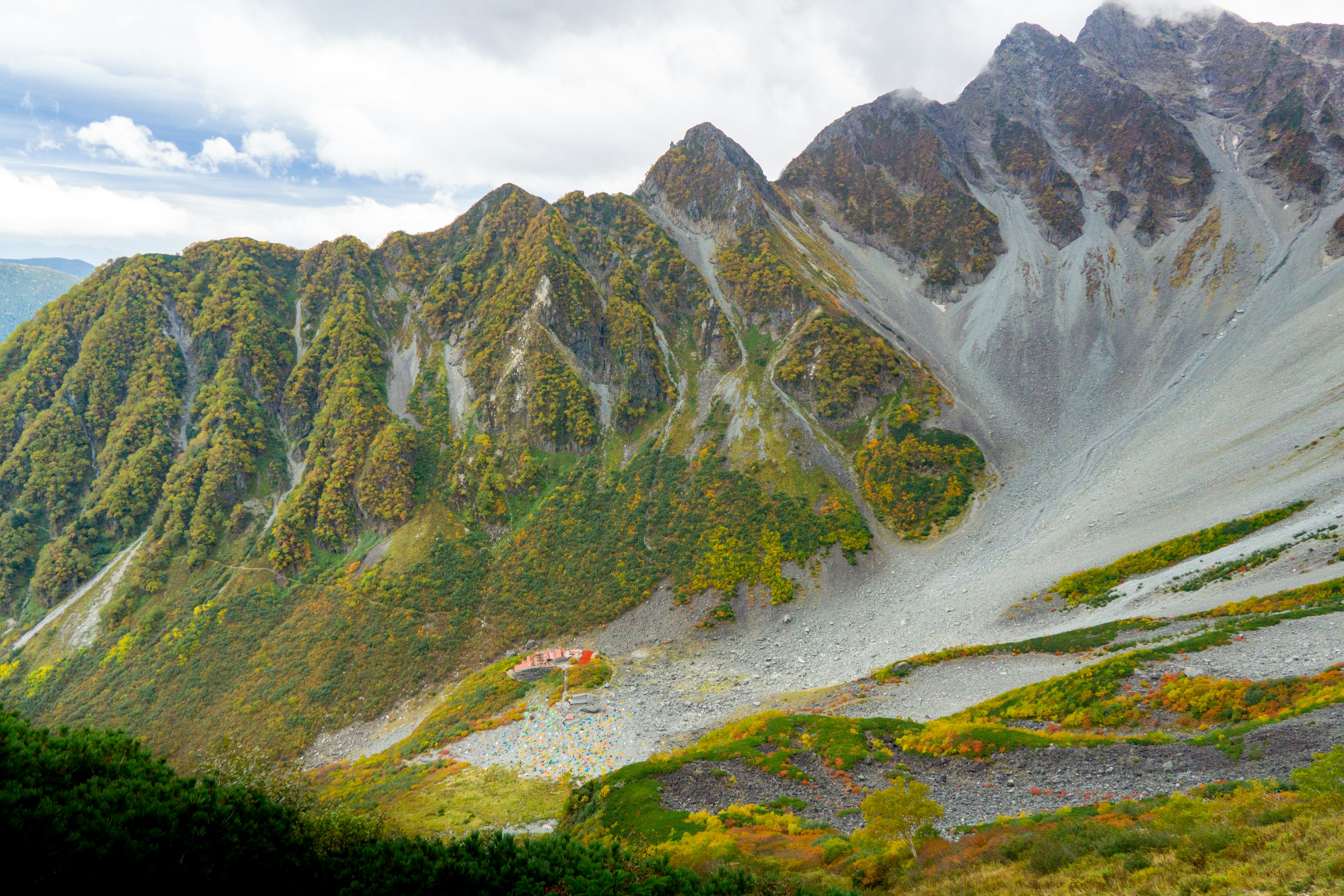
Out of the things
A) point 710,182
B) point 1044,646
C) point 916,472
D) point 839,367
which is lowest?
point 1044,646

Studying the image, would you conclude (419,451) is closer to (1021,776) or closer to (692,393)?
(692,393)

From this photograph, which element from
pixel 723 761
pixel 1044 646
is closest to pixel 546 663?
pixel 723 761

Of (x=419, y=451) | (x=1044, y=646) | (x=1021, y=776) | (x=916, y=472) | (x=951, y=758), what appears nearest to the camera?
(x=1021, y=776)

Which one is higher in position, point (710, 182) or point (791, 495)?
point (710, 182)

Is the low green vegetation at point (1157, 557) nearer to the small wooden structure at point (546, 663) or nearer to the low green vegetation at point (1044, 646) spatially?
the low green vegetation at point (1044, 646)

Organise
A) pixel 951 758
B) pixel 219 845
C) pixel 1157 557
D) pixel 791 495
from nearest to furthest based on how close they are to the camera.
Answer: pixel 219 845 → pixel 951 758 → pixel 1157 557 → pixel 791 495

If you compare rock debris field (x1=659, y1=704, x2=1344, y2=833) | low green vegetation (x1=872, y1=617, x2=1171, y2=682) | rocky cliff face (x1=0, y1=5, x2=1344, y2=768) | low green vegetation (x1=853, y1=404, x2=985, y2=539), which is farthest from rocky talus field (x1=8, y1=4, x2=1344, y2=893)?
rocky cliff face (x1=0, y1=5, x2=1344, y2=768)

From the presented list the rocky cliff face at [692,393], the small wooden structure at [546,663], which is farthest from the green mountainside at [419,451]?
the small wooden structure at [546,663]
